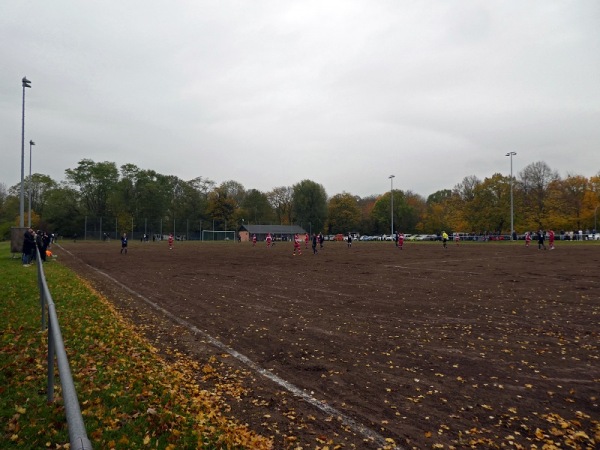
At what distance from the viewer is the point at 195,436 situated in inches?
157

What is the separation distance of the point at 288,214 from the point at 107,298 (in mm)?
107539

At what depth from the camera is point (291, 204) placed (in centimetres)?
11844

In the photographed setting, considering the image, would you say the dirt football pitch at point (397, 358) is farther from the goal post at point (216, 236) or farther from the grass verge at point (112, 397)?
the goal post at point (216, 236)

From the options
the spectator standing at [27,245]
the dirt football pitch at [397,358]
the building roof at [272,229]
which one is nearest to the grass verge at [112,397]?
the dirt football pitch at [397,358]

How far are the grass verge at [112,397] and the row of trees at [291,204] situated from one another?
6682 centimetres

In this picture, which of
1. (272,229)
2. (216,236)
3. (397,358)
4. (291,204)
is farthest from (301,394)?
(291,204)

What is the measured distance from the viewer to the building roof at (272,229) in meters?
99.9

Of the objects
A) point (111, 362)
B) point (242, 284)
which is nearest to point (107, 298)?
point (242, 284)

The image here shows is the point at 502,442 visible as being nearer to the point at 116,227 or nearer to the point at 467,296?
the point at 467,296

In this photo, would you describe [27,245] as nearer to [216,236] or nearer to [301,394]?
[301,394]

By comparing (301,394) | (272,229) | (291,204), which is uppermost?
(291,204)

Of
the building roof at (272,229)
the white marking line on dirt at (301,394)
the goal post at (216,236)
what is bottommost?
the white marking line on dirt at (301,394)

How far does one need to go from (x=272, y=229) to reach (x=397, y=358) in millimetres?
96570

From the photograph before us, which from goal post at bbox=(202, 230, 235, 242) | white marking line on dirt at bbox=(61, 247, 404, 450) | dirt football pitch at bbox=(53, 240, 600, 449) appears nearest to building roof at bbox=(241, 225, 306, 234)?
goal post at bbox=(202, 230, 235, 242)
